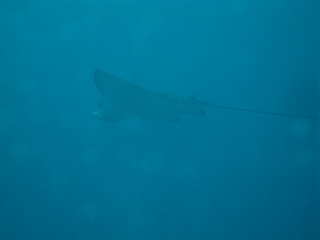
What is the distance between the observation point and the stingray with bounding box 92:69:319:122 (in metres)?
6.19

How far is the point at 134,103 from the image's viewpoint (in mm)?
7426

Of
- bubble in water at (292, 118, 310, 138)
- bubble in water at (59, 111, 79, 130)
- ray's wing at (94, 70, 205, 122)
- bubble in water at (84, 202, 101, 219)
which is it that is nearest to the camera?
ray's wing at (94, 70, 205, 122)

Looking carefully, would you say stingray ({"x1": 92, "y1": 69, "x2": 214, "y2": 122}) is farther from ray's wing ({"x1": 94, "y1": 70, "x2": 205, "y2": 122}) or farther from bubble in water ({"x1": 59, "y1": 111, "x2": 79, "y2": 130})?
bubble in water ({"x1": 59, "y1": 111, "x2": 79, "y2": 130})

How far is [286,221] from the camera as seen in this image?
47.6ft

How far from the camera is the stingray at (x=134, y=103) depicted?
20.3 ft

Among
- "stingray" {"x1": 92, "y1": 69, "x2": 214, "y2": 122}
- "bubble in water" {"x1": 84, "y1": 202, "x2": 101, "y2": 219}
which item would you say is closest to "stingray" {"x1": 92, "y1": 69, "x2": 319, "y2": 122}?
"stingray" {"x1": 92, "y1": 69, "x2": 214, "y2": 122}

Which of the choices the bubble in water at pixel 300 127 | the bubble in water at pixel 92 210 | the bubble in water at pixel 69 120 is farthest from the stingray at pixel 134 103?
the bubble in water at pixel 69 120

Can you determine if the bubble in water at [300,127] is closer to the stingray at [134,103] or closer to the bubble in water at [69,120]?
the stingray at [134,103]

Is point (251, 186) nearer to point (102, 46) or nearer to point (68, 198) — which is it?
point (68, 198)

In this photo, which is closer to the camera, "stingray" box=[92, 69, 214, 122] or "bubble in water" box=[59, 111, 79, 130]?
"stingray" box=[92, 69, 214, 122]

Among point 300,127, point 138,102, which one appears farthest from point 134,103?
point 300,127

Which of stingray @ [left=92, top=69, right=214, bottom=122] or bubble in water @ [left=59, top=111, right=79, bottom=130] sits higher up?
bubble in water @ [left=59, top=111, right=79, bottom=130]

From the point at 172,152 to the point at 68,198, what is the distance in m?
8.08

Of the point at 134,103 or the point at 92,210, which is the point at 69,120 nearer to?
the point at 92,210
